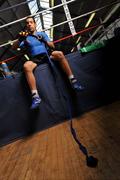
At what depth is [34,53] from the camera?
3.13m

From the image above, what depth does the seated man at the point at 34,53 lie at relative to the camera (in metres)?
2.84

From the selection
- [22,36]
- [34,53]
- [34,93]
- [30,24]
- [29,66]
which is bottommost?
[34,93]

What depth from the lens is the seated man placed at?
2.84 metres

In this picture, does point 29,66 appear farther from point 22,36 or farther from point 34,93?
point 22,36

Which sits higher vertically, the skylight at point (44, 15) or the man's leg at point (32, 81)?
the skylight at point (44, 15)

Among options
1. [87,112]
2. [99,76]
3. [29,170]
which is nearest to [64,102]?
[87,112]

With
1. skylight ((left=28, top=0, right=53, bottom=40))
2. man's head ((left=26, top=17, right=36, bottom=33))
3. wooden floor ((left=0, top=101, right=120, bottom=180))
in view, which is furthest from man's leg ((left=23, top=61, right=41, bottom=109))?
skylight ((left=28, top=0, right=53, bottom=40))

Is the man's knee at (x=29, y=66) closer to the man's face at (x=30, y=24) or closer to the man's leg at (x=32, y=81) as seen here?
the man's leg at (x=32, y=81)

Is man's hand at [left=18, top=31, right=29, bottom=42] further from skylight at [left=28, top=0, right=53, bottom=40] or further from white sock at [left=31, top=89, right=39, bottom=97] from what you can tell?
skylight at [left=28, top=0, right=53, bottom=40]

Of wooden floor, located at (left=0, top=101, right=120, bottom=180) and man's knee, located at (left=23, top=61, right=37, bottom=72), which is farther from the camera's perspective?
man's knee, located at (left=23, top=61, right=37, bottom=72)

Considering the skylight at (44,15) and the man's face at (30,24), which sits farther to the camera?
the skylight at (44,15)

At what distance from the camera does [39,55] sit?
312cm

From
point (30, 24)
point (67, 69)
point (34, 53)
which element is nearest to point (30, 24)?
point (30, 24)

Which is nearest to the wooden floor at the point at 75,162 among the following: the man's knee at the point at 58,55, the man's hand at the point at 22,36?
the man's knee at the point at 58,55
